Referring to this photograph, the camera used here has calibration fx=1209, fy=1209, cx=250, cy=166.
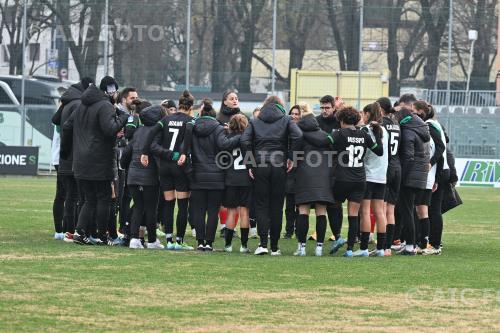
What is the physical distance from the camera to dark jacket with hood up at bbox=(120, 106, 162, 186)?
14664mm

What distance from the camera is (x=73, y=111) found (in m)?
15.3

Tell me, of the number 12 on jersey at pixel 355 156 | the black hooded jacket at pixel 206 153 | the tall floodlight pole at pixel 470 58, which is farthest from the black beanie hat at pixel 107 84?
the tall floodlight pole at pixel 470 58

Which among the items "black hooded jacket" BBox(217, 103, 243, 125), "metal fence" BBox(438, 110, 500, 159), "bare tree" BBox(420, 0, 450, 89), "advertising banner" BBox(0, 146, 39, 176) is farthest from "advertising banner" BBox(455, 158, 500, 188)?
"black hooded jacket" BBox(217, 103, 243, 125)

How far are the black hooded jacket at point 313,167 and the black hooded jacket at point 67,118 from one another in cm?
297

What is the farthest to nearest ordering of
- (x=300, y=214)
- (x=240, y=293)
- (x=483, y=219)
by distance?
(x=483, y=219), (x=300, y=214), (x=240, y=293)

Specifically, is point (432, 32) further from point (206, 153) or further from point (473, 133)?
point (206, 153)

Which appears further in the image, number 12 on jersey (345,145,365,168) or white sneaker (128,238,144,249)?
white sneaker (128,238,144,249)

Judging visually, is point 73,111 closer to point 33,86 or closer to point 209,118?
point 209,118

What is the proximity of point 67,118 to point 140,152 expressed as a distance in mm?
1347

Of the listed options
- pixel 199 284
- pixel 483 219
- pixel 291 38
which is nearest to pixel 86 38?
pixel 291 38

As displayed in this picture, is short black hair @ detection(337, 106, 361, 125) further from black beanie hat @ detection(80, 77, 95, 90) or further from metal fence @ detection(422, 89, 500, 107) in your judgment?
metal fence @ detection(422, 89, 500, 107)

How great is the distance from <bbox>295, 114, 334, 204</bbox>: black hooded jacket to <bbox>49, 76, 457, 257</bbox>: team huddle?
1cm

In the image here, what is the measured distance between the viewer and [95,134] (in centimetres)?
1485

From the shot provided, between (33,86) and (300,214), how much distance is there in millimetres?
28945
